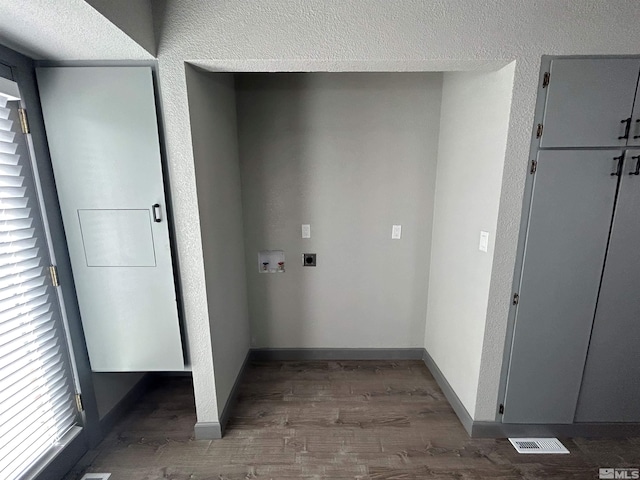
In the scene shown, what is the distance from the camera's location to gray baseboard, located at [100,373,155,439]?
1.83 m

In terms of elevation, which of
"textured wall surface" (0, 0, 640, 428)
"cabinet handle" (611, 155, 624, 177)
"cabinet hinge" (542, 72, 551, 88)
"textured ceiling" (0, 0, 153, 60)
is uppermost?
"textured wall surface" (0, 0, 640, 428)

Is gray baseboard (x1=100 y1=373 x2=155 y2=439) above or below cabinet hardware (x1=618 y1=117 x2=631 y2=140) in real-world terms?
below

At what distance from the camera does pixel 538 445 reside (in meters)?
1.73

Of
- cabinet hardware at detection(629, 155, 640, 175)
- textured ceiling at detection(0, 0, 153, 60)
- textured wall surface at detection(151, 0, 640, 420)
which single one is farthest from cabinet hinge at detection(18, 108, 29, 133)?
cabinet hardware at detection(629, 155, 640, 175)

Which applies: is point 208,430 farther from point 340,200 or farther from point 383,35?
point 383,35

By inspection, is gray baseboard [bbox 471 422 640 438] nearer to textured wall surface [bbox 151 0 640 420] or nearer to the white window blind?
textured wall surface [bbox 151 0 640 420]

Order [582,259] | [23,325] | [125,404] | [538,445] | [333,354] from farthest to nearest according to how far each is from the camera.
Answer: [333,354], [125,404], [538,445], [582,259], [23,325]

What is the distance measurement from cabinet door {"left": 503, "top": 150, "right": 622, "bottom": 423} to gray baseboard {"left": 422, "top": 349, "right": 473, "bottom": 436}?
235 mm

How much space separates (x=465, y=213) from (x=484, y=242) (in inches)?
11.7

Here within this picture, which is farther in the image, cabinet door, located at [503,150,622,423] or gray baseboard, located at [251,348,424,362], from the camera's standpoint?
gray baseboard, located at [251,348,424,362]

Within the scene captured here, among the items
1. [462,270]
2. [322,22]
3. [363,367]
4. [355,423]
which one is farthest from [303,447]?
[322,22]

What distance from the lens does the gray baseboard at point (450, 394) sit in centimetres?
184

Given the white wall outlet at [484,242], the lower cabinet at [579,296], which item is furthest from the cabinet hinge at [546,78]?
the white wall outlet at [484,242]

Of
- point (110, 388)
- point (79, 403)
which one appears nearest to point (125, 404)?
point (110, 388)
